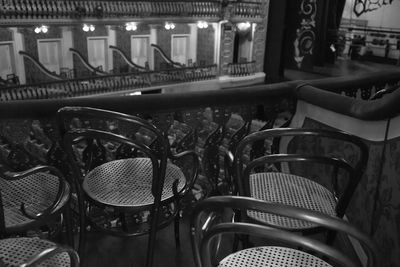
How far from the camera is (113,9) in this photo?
1072 centimetres

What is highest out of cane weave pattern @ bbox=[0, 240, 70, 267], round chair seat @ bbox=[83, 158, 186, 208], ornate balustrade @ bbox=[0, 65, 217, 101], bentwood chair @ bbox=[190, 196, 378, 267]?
bentwood chair @ bbox=[190, 196, 378, 267]

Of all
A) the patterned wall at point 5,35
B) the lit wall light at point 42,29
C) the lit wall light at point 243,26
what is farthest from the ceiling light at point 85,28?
the lit wall light at point 243,26

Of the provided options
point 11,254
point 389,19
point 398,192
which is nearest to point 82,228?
point 11,254

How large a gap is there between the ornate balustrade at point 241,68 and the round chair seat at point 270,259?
12423 mm

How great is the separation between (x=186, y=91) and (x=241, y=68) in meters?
5.11

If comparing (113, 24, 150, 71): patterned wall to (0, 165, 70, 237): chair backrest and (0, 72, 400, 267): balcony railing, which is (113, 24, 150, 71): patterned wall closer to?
(0, 72, 400, 267): balcony railing

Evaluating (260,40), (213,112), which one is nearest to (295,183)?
(213,112)

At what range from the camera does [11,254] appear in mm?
1184

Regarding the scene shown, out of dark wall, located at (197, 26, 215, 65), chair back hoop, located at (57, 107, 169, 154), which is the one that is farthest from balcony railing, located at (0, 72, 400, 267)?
dark wall, located at (197, 26, 215, 65)

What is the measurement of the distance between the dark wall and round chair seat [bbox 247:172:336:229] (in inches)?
467

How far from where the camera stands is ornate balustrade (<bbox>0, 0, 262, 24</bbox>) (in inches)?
367

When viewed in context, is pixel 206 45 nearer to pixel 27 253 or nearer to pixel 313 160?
pixel 313 160

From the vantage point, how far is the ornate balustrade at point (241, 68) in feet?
44.3

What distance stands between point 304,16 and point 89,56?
6.97 meters
